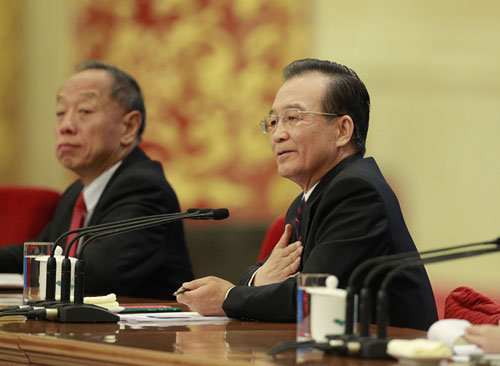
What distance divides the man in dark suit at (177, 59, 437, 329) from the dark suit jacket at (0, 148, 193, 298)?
2.68 feet

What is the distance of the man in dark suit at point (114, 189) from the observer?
12.0 ft

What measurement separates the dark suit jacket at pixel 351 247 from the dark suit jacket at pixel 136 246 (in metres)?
1.11

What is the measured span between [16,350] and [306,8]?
4.19 metres

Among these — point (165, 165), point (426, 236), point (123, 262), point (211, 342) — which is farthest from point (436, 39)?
point (211, 342)

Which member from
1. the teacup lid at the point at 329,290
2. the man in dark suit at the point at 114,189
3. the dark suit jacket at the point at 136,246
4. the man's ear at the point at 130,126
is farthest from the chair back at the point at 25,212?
the teacup lid at the point at 329,290

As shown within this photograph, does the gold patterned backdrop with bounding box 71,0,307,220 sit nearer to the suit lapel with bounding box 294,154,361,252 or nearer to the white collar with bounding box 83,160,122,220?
the white collar with bounding box 83,160,122,220

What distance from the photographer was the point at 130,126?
4.25m

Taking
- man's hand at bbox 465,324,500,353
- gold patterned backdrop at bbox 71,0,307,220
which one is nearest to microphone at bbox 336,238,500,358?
man's hand at bbox 465,324,500,353

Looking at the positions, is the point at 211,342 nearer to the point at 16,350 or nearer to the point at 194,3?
the point at 16,350

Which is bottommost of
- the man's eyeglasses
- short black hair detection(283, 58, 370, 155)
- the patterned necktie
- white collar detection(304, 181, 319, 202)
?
the patterned necktie

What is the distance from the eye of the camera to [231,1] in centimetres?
607

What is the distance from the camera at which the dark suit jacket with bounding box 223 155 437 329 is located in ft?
8.26

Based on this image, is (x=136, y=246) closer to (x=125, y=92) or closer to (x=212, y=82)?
(x=125, y=92)

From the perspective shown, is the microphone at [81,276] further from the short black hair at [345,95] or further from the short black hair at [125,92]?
the short black hair at [125,92]
